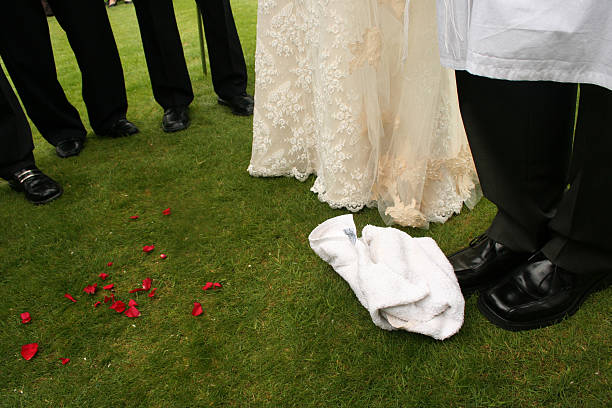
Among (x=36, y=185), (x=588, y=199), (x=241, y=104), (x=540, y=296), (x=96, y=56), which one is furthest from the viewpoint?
(x=241, y=104)

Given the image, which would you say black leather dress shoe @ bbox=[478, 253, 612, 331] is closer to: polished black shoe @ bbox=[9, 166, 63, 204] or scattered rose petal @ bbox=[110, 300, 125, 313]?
scattered rose petal @ bbox=[110, 300, 125, 313]

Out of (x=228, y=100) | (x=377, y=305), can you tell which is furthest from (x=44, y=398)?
(x=228, y=100)

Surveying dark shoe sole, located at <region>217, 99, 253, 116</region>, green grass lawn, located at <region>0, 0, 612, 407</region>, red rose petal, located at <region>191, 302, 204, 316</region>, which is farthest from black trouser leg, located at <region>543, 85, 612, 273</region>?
dark shoe sole, located at <region>217, 99, 253, 116</region>

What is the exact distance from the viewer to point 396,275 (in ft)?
3.58

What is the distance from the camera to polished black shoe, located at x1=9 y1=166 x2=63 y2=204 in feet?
5.65

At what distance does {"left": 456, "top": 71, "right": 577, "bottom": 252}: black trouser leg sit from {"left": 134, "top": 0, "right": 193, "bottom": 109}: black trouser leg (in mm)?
1673

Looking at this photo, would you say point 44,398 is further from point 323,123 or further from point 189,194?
point 323,123

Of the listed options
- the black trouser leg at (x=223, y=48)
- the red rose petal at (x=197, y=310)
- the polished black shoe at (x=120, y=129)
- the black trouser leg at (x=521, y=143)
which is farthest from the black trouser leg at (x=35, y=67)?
the black trouser leg at (x=521, y=143)

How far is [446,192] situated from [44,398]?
1321 mm

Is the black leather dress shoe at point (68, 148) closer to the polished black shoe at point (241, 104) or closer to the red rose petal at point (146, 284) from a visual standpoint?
the polished black shoe at point (241, 104)

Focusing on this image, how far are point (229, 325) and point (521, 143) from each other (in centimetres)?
86

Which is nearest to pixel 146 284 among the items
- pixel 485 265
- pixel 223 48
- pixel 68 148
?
pixel 485 265

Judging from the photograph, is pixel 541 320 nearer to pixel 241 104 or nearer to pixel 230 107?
pixel 241 104

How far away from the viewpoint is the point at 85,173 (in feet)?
6.28
